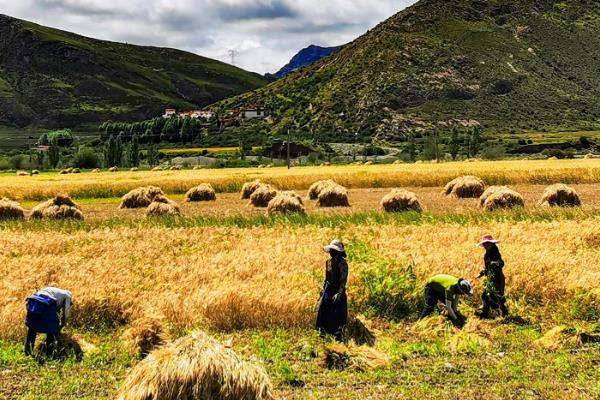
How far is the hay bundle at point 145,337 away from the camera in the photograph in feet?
37.7

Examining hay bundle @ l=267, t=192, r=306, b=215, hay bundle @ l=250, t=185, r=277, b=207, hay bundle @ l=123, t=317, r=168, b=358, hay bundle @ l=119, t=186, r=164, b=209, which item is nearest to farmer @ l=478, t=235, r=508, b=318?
hay bundle @ l=123, t=317, r=168, b=358

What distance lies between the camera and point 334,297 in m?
12.3

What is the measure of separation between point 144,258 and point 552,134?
336 feet

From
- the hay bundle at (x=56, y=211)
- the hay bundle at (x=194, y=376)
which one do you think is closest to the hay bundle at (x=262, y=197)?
the hay bundle at (x=56, y=211)

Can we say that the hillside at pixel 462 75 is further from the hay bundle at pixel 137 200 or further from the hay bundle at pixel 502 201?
the hay bundle at pixel 502 201

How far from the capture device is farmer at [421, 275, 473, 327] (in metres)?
12.9

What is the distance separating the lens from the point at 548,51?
13625 cm

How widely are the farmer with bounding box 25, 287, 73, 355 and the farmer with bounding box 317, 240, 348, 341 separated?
5074mm

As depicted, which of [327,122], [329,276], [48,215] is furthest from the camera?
[327,122]

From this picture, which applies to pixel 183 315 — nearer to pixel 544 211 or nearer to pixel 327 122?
pixel 544 211

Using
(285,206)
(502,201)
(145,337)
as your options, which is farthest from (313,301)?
(502,201)

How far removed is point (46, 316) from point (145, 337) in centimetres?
190

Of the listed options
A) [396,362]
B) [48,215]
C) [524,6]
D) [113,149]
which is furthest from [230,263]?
[524,6]

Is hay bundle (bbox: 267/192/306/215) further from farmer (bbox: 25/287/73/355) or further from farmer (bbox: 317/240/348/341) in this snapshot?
farmer (bbox: 25/287/73/355)
